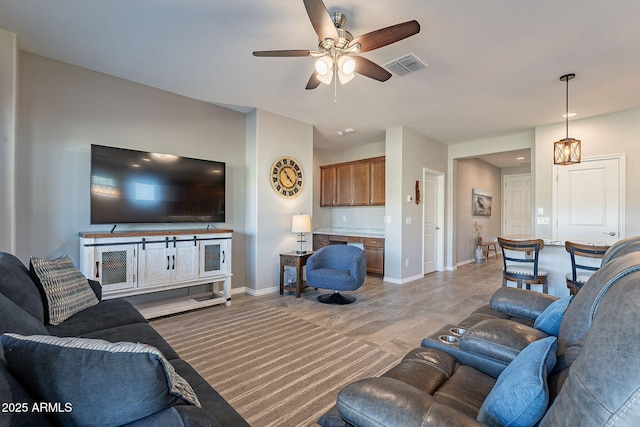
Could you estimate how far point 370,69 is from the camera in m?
2.50

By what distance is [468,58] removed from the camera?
2.87 meters

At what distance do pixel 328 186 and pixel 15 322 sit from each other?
19.4 ft

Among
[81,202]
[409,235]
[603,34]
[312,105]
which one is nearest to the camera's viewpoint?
[603,34]

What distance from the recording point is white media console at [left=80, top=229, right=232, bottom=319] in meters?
2.93

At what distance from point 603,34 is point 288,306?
164 inches

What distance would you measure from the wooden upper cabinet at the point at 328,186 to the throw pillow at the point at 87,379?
19.8ft

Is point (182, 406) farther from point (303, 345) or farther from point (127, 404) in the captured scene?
point (303, 345)

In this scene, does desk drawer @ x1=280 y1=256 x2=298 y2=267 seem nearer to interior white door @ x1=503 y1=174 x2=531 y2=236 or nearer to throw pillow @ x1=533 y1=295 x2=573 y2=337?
throw pillow @ x1=533 y1=295 x2=573 y2=337

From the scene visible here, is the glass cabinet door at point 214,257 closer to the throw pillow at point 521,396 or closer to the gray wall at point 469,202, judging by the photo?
the throw pillow at point 521,396

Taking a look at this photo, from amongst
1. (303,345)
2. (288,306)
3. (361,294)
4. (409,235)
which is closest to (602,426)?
(303,345)

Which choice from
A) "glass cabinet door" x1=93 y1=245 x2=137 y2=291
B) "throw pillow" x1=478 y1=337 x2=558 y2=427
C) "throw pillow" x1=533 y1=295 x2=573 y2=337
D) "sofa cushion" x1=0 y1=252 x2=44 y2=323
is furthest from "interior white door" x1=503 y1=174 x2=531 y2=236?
"sofa cushion" x1=0 y1=252 x2=44 y2=323

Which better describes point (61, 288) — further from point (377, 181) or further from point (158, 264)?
point (377, 181)

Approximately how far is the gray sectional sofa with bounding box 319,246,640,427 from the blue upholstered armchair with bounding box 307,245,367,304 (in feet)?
7.25

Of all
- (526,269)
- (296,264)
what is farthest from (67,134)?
(526,269)
